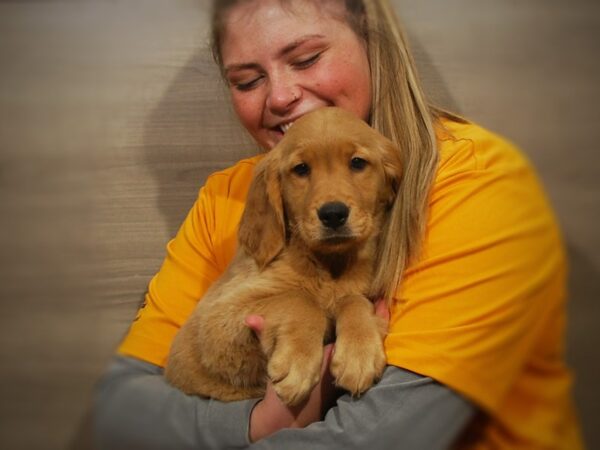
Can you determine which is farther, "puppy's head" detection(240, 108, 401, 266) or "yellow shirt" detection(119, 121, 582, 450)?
"puppy's head" detection(240, 108, 401, 266)

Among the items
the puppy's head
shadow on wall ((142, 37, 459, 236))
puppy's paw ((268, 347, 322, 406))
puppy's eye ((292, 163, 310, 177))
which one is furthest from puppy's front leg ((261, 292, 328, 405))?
shadow on wall ((142, 37, 459, 236))

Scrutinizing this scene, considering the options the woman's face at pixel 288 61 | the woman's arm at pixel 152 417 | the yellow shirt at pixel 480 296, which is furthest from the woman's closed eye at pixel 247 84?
the woman's arm at pixel 152 417

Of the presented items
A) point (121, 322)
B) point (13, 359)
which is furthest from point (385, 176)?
point (13, 359)

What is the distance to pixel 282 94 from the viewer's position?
88 cm

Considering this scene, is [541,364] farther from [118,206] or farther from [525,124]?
[118,206]

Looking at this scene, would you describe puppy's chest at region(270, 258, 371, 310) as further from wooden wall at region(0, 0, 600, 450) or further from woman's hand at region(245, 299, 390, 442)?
wooden wall at region(0, 0, 600, 450)

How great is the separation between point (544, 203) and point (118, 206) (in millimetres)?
527

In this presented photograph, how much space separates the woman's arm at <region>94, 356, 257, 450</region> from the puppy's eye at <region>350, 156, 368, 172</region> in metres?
0.47

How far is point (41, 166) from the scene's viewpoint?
2.36ft

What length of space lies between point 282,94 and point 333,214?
245mm

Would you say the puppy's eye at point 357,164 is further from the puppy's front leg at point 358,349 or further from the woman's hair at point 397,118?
the puppy's front leg at point 358,349

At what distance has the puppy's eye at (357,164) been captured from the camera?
Answer: 1.08 metres

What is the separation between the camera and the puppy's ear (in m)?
1.13

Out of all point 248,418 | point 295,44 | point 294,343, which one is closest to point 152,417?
point 248,418
